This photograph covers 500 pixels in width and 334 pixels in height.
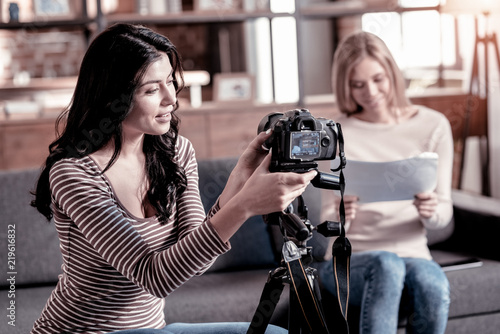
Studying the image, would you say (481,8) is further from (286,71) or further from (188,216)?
(188,216)

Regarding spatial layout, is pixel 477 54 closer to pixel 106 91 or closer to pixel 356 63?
pixel 356 63

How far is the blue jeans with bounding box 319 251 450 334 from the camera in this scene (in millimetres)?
1754

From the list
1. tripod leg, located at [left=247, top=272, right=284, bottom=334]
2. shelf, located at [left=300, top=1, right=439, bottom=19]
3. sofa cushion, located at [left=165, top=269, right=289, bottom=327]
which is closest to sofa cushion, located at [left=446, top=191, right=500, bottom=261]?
sofa cushion, located at [left=165, top=269, right=289, bottom=327]

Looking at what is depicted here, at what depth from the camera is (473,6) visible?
3.08m

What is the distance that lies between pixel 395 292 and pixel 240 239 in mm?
641

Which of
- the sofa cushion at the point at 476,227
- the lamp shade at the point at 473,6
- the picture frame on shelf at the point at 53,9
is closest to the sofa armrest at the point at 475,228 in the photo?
the sofa cushion at the point at 476,227

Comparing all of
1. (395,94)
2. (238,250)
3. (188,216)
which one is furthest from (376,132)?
(188,216)

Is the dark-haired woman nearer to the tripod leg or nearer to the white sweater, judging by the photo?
the tripod leg

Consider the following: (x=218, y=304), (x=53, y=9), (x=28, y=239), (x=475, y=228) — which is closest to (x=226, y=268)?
(x=218, y=304)

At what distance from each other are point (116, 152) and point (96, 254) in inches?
7.7

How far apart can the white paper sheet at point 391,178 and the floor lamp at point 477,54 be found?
151 centimetres

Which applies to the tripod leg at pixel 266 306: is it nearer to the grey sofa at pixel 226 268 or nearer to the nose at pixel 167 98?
the nose at pixel 167 98

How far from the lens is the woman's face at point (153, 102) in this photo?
3.78ft

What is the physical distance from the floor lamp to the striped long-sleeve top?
2.32 m
